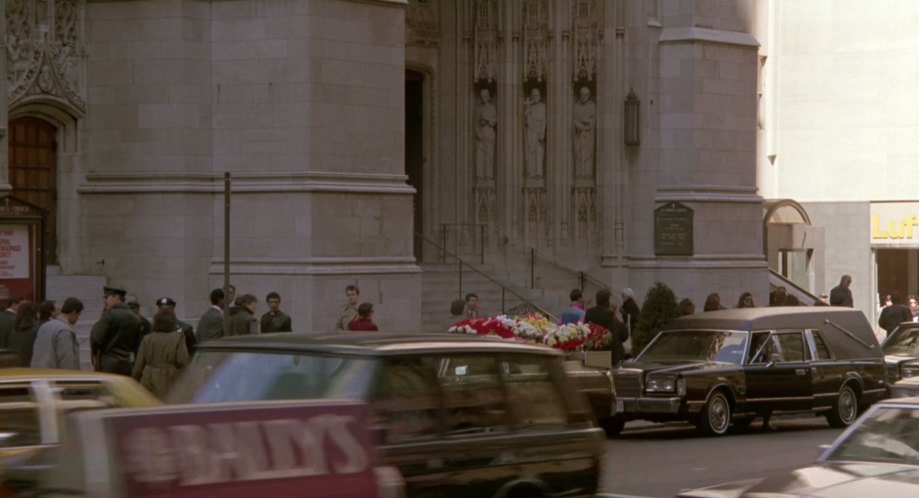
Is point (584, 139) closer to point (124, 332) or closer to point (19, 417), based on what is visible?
point (124, 332)

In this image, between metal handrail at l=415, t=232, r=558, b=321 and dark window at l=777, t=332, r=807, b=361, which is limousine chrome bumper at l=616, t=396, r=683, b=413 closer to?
dark window at l=777, t=332, r=807, b=361

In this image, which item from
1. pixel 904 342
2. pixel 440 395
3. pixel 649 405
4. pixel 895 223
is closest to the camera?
pixel 440 395

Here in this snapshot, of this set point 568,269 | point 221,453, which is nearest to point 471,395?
point 221,453

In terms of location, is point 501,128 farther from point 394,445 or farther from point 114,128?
point 394,445

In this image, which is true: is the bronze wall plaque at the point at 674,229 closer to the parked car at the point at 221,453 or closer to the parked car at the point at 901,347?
the parked car at the point at 901,347

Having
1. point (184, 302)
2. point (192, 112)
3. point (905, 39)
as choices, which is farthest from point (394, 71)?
point (905, 39)

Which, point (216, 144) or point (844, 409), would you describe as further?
point (216, 144)

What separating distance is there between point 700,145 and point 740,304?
423cm

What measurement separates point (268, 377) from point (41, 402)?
138cm

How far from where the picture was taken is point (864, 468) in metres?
8.60

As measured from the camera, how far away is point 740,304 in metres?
25.9

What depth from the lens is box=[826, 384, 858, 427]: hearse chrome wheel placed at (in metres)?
20.3

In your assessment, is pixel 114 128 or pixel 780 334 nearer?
pixel 780 334

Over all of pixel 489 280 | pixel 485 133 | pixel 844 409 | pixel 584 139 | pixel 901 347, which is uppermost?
pixel 485 133
